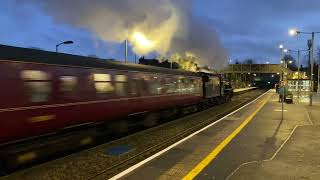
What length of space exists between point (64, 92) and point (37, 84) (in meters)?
1.33

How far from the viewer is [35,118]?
444 inches

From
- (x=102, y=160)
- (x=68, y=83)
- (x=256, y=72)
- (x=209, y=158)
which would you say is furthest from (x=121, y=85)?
(x=256, y=72)

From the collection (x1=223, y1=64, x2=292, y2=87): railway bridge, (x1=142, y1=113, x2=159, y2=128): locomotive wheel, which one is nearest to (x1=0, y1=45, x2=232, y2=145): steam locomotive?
(x1=142, y1=113, x2=159, y2=128): locomotive wheel

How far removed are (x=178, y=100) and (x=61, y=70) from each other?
1314 centimetres

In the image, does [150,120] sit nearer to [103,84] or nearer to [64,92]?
[103,84]

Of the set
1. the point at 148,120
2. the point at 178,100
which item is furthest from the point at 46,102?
the point at 178,100

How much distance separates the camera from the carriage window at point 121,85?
654 inches

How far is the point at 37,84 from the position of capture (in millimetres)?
11539

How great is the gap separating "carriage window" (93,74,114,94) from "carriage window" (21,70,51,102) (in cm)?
292

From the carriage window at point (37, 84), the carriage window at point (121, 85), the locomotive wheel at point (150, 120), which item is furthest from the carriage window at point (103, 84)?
the locomotive wheel at point (150, 120)

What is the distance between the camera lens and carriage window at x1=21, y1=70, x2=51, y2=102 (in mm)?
11063

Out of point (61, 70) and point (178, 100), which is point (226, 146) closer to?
point (61, 70)

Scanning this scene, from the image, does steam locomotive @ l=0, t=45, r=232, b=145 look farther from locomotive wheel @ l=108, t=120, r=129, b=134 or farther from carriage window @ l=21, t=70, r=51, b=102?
locomotive wheel @ l=108, t=120, r=129, b=134

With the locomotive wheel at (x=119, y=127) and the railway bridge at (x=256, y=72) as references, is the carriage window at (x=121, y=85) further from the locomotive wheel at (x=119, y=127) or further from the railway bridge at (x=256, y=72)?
the railway bridge at (x=256, y=72)
